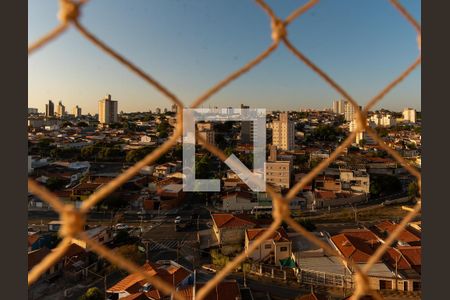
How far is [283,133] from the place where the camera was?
45.9 ft

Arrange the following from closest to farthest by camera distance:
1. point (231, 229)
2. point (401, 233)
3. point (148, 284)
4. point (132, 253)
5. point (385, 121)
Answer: point (148, 284) → point (132, 253) → point (401, 233) → point (231, 229) → point (385, 121)

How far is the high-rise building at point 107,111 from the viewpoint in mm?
18828

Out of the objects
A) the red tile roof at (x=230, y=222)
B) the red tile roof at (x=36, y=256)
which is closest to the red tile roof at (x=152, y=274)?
the red tile roof at (x=36, y=256)

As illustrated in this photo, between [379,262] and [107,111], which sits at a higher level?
[107,111]

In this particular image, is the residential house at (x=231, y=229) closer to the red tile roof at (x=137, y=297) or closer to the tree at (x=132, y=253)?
the tree at (x=132, y=253)

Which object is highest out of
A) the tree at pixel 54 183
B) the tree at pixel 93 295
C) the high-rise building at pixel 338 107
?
the high-rise building at pixel 338 107

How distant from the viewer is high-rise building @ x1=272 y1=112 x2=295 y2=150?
1397 centimetres

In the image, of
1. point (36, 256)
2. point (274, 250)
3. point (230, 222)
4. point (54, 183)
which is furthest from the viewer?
point (54, 183)

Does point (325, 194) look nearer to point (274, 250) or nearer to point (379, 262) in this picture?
point (274, 250)

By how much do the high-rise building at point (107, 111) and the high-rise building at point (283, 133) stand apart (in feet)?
28.1

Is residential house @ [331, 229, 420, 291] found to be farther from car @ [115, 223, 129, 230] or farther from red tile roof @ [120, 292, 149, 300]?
car @ [115, 223, 129, 230]

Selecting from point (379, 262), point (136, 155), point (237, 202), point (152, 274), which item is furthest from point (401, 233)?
point (136, 155)

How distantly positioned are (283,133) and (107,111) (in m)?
9.51

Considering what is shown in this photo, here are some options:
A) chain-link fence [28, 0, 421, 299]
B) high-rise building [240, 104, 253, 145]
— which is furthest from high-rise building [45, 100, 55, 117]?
chain-link fence [28, 0, 421, 299]
